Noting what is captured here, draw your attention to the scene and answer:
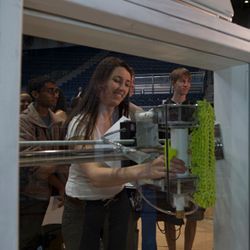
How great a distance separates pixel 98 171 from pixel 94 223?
0.38 ft

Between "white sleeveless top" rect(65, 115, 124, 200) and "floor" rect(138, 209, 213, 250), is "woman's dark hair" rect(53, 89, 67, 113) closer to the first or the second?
"white sleeveless top" rect(65, 115, 124, 200)

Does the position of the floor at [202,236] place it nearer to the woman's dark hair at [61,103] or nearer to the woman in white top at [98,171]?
the woman in white top at [98,171]

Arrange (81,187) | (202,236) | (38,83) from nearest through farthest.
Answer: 1. (38,83)
2. (81,187)
3. (202,236)

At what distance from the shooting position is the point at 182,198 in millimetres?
583

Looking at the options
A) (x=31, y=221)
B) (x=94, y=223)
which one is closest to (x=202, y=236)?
(x=94, y=223)

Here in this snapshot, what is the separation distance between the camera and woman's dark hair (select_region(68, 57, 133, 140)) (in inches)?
22.5

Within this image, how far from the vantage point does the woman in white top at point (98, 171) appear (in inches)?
22.8

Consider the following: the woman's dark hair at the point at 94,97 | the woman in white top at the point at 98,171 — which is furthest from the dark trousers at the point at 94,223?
the woman's dark hair at the point at 94,97

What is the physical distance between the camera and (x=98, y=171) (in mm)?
596

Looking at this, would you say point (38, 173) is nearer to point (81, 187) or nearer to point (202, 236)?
point (81, 187)

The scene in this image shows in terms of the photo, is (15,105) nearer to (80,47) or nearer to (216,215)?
(80,47)

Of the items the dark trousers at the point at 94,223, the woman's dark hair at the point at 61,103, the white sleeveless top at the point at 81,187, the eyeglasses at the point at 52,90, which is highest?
the eyeglasses at the point at 52,90

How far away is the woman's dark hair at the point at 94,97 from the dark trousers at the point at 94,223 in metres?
0.12

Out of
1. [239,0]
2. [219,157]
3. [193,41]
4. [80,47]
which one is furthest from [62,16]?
[239,0]
